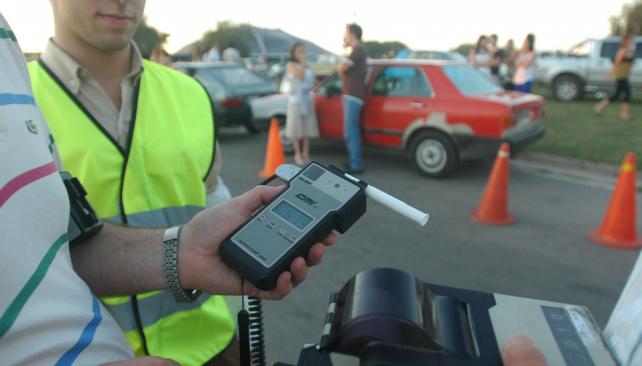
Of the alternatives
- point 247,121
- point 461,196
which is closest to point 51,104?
point 461,196

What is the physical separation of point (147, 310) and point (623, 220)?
4.30 m

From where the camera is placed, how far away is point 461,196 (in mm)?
5727

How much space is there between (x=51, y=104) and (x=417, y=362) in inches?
47.5

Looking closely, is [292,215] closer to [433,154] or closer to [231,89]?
[433,154]

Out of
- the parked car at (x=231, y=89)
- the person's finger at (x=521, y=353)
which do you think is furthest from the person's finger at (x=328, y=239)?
the parked car at (x=231, y=89)

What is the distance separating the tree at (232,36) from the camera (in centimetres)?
4481

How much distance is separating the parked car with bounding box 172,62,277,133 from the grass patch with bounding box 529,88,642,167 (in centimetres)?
516

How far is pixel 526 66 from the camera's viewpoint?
34.5 ft

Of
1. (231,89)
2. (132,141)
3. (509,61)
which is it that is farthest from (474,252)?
(509,61)

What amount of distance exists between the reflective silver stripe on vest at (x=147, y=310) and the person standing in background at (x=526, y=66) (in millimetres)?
10527

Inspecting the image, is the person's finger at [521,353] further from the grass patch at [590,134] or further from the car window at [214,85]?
the car window at [214,85]

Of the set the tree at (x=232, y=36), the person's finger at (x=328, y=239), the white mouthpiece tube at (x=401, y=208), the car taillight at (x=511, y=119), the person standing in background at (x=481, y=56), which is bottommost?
the tree at (x=232, y=36)

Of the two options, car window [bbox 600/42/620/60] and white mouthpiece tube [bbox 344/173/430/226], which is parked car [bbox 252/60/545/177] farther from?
car window [bbox 600/42/620/60]

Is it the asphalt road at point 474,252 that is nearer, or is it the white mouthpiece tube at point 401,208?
the white mouthpiece tube at point 401,208
